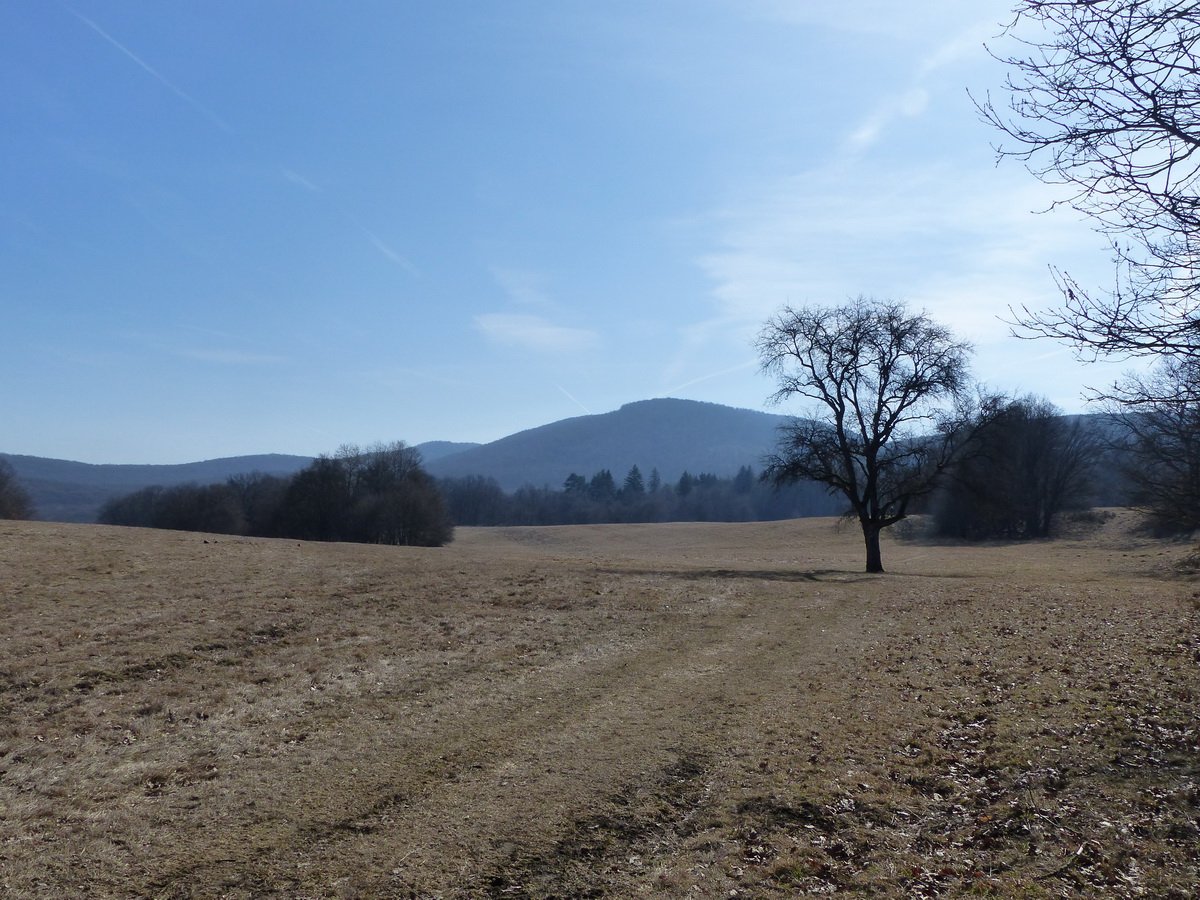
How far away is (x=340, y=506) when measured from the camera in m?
74.3

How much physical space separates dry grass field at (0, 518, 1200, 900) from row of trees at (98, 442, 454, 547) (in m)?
51.6

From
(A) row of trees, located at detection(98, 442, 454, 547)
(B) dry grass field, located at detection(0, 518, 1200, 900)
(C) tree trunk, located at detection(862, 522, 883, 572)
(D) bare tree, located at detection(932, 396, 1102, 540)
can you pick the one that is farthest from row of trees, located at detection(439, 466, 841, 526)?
(B) dry grass field, located at detection(0, 518, 1200, 900)

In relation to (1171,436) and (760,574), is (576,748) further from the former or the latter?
(760,574)

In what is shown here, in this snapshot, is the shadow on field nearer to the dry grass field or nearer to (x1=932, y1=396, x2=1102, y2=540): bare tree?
the dry grass field

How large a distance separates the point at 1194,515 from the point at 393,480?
2792 inches

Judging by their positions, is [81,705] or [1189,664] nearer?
[81,705]

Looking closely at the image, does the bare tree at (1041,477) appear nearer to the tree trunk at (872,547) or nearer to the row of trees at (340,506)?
the tree trunk at (872,547)

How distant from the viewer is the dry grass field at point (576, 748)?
5703 millimetres

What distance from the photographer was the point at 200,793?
7125 mm

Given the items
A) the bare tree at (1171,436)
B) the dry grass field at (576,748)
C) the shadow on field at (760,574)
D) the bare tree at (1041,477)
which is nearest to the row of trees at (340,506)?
the shadow on field at (760,574)

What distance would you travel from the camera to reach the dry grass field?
18.7ft

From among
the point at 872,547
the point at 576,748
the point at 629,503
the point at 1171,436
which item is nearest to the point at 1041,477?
the point at 872,547

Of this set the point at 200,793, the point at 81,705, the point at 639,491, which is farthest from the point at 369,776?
the point at 639,491

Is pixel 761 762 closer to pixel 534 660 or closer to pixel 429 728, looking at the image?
pixel 429 728
